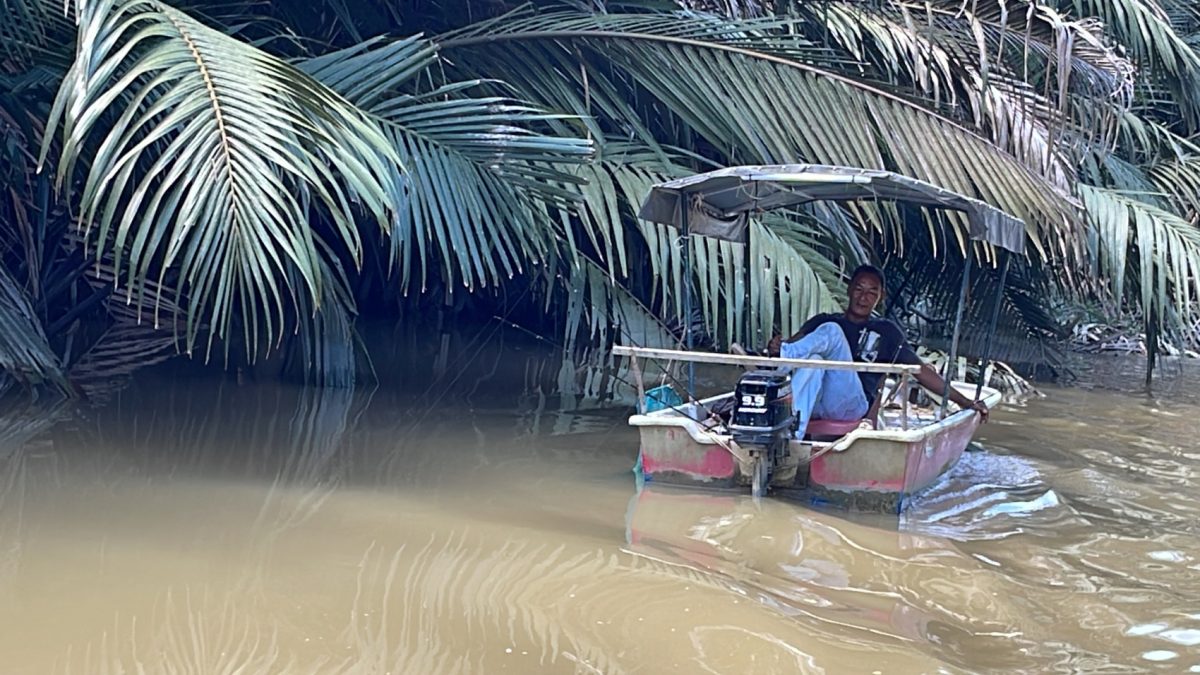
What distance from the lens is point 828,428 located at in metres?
7.04

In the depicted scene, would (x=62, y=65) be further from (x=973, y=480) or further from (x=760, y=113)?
(x=973, y=480)

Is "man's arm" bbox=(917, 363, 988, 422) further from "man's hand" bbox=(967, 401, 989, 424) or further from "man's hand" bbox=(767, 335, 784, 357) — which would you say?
"man's hand" bbox=(767, 335, 784, 357)

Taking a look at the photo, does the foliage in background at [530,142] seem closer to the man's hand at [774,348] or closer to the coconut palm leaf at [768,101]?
the coconut palm leaf at [768,101]

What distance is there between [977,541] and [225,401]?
16.8 ft

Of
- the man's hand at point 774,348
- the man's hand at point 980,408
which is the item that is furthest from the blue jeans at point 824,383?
the man's hand at point 980,408

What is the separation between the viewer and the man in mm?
6859

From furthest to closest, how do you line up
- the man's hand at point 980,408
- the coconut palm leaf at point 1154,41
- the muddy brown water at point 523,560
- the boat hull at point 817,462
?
the coconut palm leaf at point 1154,41, the man's hand at point 980,408, the boat hull at point 817,462, the muddy brown water at point 523,560

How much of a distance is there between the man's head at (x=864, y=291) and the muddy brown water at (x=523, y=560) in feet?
3.51

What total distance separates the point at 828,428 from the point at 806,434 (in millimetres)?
137

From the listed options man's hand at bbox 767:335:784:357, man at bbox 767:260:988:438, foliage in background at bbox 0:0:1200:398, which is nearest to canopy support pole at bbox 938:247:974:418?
man at bbox 767:260:988:438

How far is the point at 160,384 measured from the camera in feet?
29.2

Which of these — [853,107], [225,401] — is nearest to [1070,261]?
[853,107]

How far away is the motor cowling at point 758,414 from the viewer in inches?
242

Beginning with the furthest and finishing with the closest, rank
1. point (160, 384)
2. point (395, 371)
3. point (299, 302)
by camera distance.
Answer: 1. point (395, 371)
2. point (160, 384)
3. point (299, 302)
